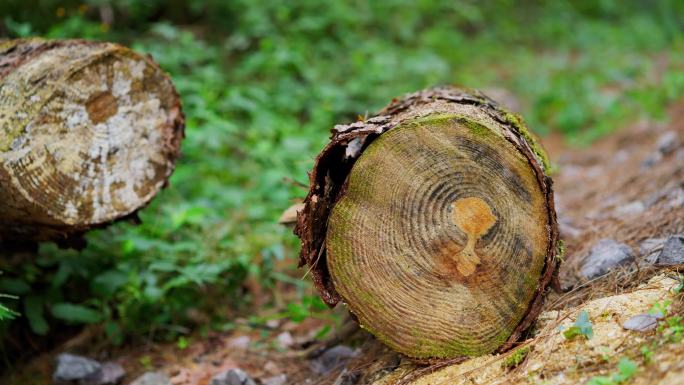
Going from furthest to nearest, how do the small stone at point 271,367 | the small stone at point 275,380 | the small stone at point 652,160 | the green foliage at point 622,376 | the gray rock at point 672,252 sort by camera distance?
the small stone at point 652,160 → the small stone at point 271,367 → the small stone at point 275,380 → the gray rock at point 672,252 → the green foliage at point 622,376

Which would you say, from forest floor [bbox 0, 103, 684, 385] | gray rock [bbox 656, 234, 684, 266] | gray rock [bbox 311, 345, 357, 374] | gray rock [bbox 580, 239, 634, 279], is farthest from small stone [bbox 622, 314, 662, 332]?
gray rock [bbox 311, 345, 357, 374]

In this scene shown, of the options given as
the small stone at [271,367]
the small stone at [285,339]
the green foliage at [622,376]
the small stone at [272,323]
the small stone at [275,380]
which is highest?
the small stone at [272,323]

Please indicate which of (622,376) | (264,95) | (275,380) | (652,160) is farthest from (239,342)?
(652,160)

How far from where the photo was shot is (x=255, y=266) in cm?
325

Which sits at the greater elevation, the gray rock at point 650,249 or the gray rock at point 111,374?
the gray rock at point 111,374

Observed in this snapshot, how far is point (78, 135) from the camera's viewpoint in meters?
2.38

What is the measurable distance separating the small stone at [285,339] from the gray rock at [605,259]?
1.48m

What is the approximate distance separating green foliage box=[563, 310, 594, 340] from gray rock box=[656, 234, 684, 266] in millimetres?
512

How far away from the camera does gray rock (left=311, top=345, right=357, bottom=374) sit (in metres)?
2.69

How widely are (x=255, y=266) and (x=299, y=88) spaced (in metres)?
2.57

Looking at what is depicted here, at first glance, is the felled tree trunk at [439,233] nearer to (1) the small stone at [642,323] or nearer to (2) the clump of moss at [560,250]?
(2) the clump of moss at [560,250]

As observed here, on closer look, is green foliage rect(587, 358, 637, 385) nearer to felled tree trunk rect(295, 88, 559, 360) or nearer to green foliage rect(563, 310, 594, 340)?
green foliage rect(563, 310, 594, 340)

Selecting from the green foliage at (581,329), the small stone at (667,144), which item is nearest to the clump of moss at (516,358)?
the green foliage at (581,329)

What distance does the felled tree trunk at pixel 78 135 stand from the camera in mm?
2219
